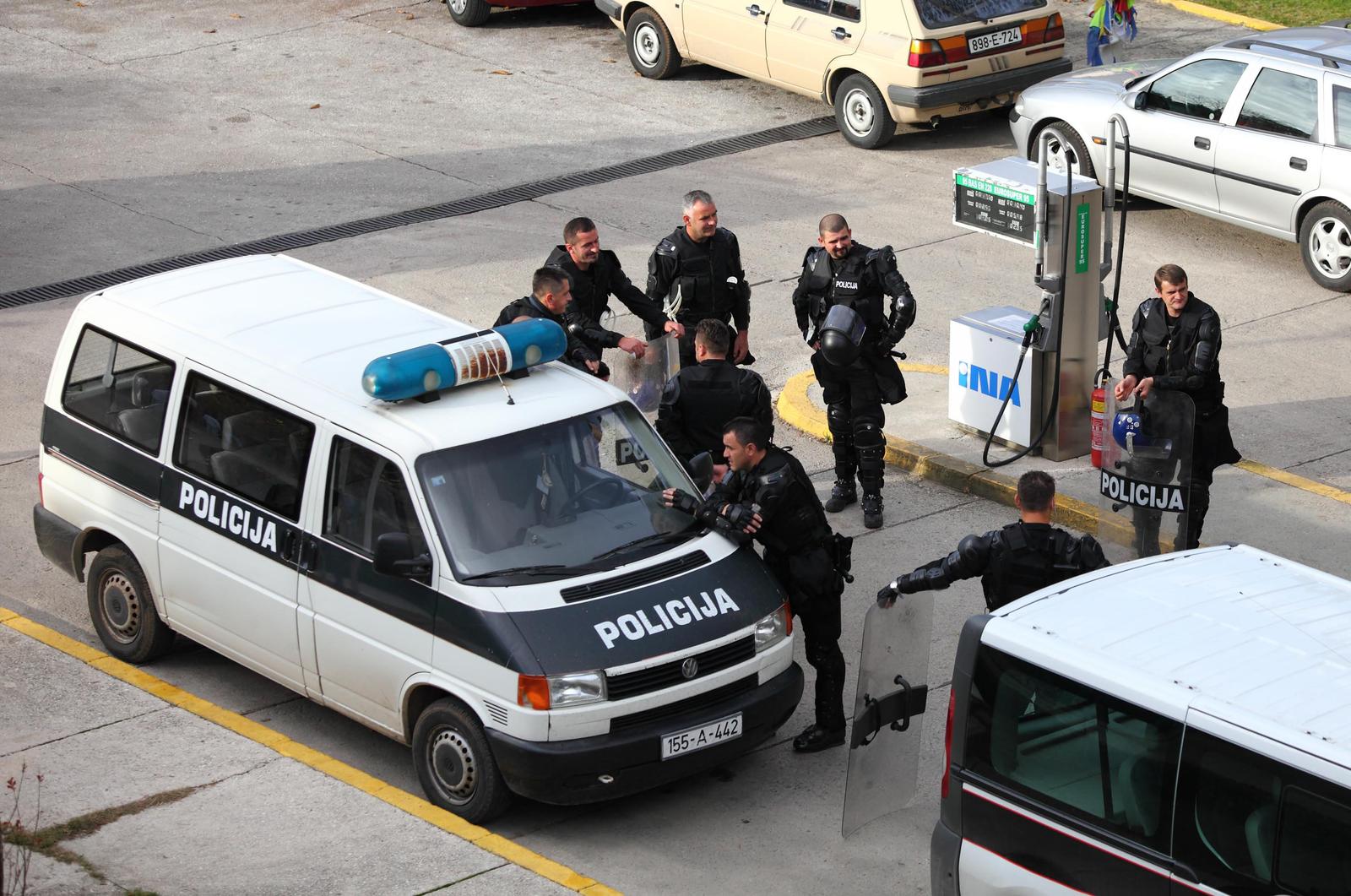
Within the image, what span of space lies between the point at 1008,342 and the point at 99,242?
808 cm

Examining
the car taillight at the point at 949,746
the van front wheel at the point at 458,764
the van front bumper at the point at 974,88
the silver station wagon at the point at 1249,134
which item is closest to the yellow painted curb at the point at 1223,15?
the van front bumper at the point at 974,88

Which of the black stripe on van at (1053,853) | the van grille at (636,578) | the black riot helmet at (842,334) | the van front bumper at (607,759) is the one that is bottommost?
the van front bumper at (607,759)

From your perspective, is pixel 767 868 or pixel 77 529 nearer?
pixel 767 868

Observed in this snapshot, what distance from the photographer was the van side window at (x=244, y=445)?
26.3 feet

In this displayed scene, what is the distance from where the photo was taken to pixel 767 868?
23.7 ft

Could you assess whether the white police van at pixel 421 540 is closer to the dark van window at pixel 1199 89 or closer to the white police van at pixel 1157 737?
the white police van at pixel 1157 737

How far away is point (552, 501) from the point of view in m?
7.82

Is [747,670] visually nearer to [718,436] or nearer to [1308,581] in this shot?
[718,436]

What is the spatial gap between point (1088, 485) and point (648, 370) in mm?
2680

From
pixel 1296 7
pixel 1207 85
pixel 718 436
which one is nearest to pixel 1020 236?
pixel 718 436

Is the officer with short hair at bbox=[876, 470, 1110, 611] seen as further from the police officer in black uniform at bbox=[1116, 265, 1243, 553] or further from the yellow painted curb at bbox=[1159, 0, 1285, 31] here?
the yellow painted curb at bbox=[1159, 0, 1285, 31]

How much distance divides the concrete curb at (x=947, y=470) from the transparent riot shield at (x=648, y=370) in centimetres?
148

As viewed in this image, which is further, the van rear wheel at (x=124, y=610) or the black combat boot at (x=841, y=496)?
the black combat boot at (x=841, y=496)

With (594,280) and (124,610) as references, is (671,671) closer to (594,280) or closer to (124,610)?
(124,610)
